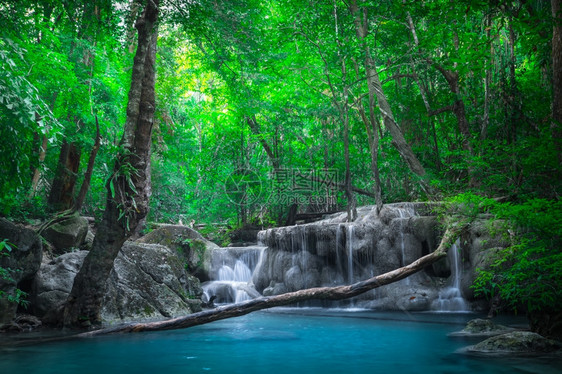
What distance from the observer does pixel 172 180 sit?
74.0ft

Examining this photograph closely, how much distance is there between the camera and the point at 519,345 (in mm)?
5355

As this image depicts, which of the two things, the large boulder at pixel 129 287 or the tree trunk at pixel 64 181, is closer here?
the large boulder at pixel 129 287

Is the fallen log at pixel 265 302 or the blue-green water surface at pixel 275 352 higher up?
the fallen log at pixel 265 302

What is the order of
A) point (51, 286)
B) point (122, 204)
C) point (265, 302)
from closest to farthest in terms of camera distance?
point (265, 302)
point (122, 204)
point (51, 286)

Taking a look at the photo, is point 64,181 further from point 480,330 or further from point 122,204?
point 480,330

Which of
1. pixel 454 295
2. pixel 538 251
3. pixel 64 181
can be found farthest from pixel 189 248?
pixel 538 251

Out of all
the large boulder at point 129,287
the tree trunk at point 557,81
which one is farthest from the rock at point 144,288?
the tree trunk at point 557,81

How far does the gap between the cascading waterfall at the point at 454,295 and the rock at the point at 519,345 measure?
4.87 meters

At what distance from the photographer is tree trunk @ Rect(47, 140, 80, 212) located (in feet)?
42.7

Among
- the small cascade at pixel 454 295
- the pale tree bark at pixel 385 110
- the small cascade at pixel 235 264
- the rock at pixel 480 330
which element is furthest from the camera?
the small cascade at pixel 235 264

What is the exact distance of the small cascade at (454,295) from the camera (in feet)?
34.1

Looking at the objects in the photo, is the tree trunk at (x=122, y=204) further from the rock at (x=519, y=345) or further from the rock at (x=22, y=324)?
the rock at (x=519, y=345)

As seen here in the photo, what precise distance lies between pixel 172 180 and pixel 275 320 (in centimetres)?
1446

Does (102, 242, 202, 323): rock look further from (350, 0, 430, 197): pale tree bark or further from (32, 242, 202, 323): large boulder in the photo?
(350, 0, 430, 197): pale tree bark
